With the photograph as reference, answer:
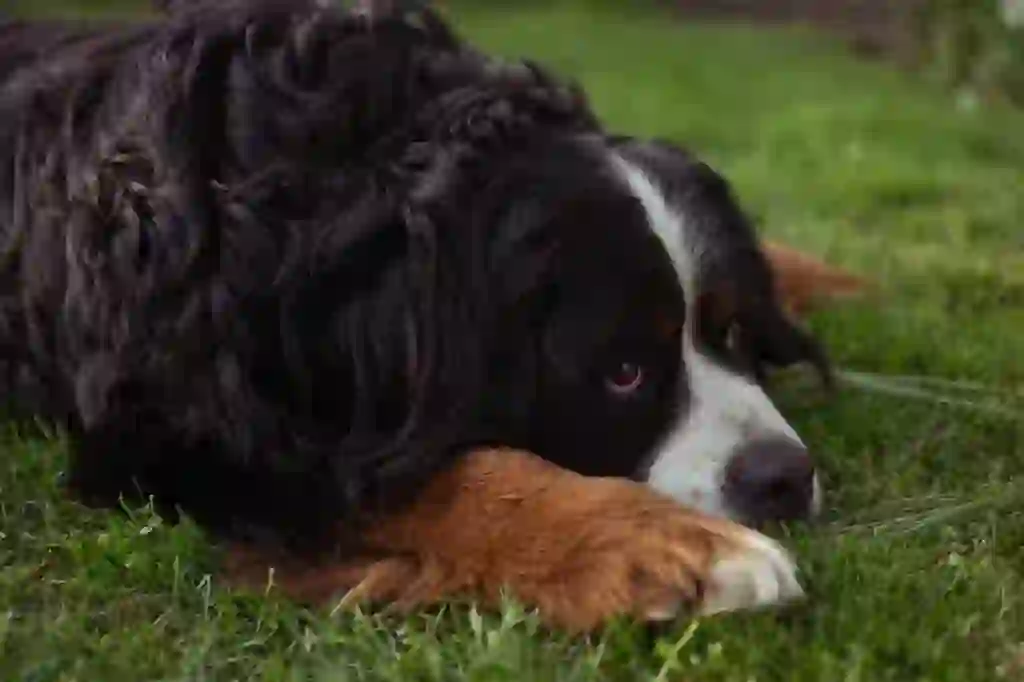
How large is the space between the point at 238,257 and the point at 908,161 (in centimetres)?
439

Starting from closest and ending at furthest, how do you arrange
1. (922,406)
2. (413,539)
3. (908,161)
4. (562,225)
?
(413,539) → (562,225) → (922,406) → (908,161)

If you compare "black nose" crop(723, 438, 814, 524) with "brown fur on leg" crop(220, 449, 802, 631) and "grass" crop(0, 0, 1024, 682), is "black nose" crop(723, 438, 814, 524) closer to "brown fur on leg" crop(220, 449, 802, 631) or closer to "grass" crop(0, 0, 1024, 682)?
"grass" crop(0, 0, 1024, 682)

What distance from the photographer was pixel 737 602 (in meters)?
1.86

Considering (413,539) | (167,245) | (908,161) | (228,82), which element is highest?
(228,82)

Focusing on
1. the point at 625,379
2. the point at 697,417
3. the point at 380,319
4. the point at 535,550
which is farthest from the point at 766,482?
the point at 380,319

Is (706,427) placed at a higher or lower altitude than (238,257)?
lower

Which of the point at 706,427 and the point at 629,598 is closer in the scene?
the point at 629,598

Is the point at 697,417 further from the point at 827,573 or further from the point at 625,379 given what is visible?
the point at 827,573

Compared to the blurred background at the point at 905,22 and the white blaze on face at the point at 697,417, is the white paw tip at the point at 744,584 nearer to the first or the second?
the white blaze on face at the point at 697,417

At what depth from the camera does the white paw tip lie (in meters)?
1.85

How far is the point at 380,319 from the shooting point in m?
2.17

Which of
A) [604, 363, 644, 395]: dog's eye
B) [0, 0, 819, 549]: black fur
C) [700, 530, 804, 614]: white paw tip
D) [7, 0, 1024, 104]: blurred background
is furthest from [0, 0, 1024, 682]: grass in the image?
[7, 0, 1024, 104]: blurred background

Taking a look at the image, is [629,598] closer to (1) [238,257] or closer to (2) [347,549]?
(2) [347,549]

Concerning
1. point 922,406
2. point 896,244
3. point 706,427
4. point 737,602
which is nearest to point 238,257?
point 706,427
